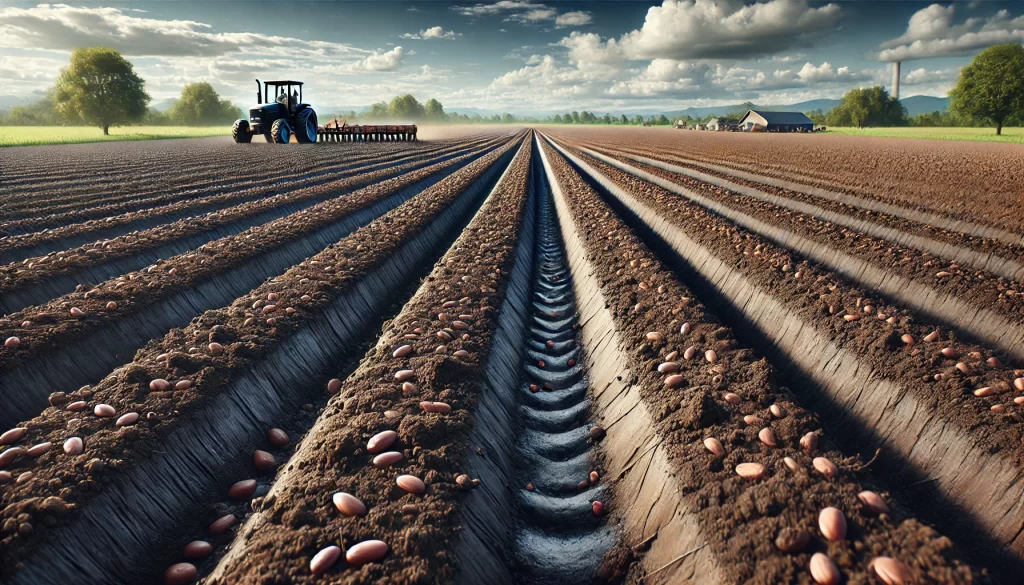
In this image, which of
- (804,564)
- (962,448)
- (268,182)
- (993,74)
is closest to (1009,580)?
(962,448)

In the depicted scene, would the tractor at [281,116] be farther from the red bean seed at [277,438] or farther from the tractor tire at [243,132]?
the red bean seed at [277,438]

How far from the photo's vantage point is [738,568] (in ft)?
7.64

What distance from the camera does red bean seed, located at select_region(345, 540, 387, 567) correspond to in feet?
7.80

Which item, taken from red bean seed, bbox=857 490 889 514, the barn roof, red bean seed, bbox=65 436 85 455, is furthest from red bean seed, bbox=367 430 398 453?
the barn roof

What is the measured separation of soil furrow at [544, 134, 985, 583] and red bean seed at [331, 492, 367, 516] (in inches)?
59.7

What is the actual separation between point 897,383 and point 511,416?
3.00 m

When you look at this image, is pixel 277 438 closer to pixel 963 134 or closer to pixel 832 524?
pixel 832 524

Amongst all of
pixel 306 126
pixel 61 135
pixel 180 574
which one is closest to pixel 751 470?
pixel 180 574

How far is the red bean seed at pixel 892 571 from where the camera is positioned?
2.06 metres

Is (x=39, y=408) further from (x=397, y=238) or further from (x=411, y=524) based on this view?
(x=397, y=238)

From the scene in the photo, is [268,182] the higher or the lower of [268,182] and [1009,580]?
the higher

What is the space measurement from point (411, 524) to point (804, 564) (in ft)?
5.77

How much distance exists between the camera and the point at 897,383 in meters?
4.09

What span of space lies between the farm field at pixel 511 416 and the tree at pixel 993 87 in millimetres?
73417
